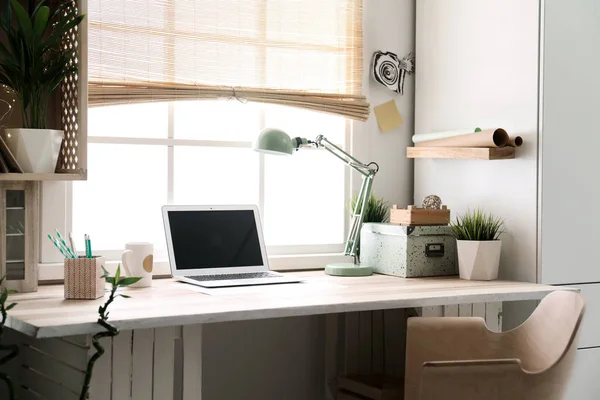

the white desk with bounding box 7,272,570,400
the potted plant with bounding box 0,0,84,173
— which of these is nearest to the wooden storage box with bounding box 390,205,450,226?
the white desk with bounding box 7,272,570,400

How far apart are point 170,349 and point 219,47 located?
1.16 metres

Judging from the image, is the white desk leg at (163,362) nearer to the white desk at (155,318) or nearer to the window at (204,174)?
the white desk at (155,318)

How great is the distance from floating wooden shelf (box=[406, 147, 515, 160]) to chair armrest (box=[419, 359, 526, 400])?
90cm

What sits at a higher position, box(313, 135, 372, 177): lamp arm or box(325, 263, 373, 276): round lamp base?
box(313, 135, 372, 177): lamp arm

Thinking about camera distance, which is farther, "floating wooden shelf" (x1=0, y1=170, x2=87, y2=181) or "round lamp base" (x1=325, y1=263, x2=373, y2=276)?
"round lamp base" (x1=325, y1=263, x2=373, y2=276)

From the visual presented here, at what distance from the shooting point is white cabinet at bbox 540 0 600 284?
259cm

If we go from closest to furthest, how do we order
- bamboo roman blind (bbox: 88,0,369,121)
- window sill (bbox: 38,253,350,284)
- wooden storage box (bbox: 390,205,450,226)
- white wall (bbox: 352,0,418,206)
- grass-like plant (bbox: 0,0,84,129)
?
grass-like plant (bbox: 0,0,84,129) → window sill (bbox: 38,253,350,284) → bamboo roman blind (bbox: 88,0,369,121) → wooden storage box (bbox: 390,205,450,226) → white wall (bbox: 352,0,418,206)

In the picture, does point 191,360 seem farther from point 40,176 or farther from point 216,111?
point 216,111

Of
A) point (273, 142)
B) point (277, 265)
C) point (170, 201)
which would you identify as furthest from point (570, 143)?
point (170, 201)

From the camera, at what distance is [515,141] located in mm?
2646

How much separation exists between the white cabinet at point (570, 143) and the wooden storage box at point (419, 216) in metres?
0.35

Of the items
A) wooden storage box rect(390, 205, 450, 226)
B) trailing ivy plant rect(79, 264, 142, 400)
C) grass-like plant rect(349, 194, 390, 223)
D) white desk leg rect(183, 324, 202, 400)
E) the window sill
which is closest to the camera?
trailing ivy plant rect(79, 264, 142, 400)

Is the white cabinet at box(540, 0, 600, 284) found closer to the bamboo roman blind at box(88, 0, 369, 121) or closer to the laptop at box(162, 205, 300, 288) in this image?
the bamboo roman blind at box(88, 0, 369, 121)

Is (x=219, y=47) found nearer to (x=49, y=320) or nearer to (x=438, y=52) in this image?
(x=438, y=52)
